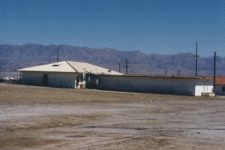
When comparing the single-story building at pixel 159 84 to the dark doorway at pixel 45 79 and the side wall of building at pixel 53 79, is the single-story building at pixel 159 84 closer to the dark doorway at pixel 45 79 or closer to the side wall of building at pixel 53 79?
the side wall of building at pixel 53 79

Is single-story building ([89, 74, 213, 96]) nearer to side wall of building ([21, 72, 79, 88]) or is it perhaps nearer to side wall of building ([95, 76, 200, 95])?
side wall of building ([95, 76, 200, 95])

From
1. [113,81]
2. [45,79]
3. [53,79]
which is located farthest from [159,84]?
[45,79]

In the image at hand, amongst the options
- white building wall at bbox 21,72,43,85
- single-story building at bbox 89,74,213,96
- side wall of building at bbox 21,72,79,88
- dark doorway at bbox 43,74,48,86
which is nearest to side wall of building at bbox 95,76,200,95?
single-story building at bbox 89,74,213,96

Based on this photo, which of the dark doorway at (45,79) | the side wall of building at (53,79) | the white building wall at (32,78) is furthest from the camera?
the white building wall at (32,78)

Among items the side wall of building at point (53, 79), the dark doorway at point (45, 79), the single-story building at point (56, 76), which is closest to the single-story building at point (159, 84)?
the single-story building at point (56, 76)

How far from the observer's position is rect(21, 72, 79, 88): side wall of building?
154 feet

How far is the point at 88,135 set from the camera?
11.4 meters

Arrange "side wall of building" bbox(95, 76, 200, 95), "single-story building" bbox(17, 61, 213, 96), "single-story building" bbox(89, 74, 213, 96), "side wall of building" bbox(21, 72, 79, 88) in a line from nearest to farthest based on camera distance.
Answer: "single-story building" bbox(89, 74, 213, 96) < "side wall of building" bbox(95, 76, 200, 95) < "single-story building" bbox(17, 61, 213, 96) < "side wall of building" bbox(21, 72, 79, 88)

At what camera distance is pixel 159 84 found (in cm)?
4578

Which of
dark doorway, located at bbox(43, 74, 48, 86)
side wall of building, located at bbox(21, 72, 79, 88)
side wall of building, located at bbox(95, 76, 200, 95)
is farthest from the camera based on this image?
dark doorway, located at bbox(43, 74, 48, 86)

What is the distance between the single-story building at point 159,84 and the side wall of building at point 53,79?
6.31m

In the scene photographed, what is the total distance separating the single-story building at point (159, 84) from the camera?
43.4 meters

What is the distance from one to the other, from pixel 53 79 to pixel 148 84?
1531 centimetres

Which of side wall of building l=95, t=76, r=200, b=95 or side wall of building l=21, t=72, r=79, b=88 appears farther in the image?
side wall of building l=21, t=72, r=79, b=88
